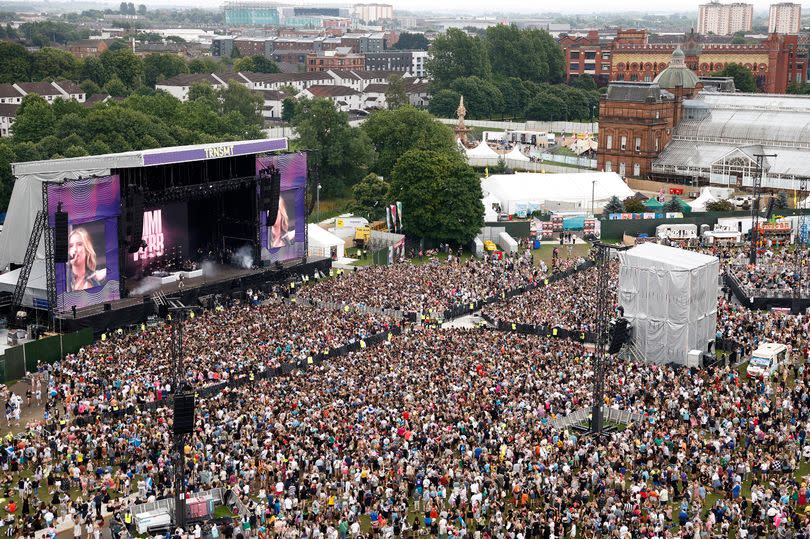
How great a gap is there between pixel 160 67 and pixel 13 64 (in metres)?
18.5

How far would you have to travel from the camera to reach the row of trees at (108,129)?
245ft

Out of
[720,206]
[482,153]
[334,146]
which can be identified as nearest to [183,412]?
[720,206]

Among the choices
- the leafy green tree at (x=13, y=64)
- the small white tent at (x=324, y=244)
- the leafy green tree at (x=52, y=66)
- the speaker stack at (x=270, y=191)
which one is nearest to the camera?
the speaker stack at (x=270, y=191)

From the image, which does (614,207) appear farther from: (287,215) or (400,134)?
(287,215)

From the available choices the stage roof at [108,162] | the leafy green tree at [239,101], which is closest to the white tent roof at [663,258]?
the stage roof at [108,162]

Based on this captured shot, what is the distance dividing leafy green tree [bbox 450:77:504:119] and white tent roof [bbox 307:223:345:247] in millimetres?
73898

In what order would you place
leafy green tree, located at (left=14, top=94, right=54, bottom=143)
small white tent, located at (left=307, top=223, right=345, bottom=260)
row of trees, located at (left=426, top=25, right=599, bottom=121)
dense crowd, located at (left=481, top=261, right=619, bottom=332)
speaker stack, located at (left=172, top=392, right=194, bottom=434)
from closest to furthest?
speaker stack, located at (left=172, top=392, right=194, bottom=434), dense crowd, located at (left=481, top=261, right=619, bottom=332), small white tent, located at (left=307, top=223, right=345, bottom=260), leafy green tree, located at (left=14, top=94, right=54, bottom=143), row of trees, located at (left=426, top=25, right=599, bottom=121)

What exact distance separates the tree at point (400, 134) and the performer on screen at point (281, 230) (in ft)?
96.5

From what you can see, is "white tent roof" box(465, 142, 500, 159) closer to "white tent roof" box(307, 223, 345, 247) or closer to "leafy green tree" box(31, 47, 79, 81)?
"white tent roof" box(307, 223, 345, 247)

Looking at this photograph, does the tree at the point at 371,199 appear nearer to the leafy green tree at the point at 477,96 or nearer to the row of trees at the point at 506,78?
the row of trees at the point at 506,78

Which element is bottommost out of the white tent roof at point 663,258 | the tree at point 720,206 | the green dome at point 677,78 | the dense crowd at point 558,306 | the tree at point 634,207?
the dense crowd at point 558,306

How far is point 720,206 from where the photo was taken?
7331 centimetres

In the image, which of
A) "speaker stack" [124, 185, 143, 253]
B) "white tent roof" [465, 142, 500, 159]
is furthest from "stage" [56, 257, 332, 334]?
"white tent roof" [465, 142, 500, 159]

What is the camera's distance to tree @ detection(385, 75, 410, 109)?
135 metres
